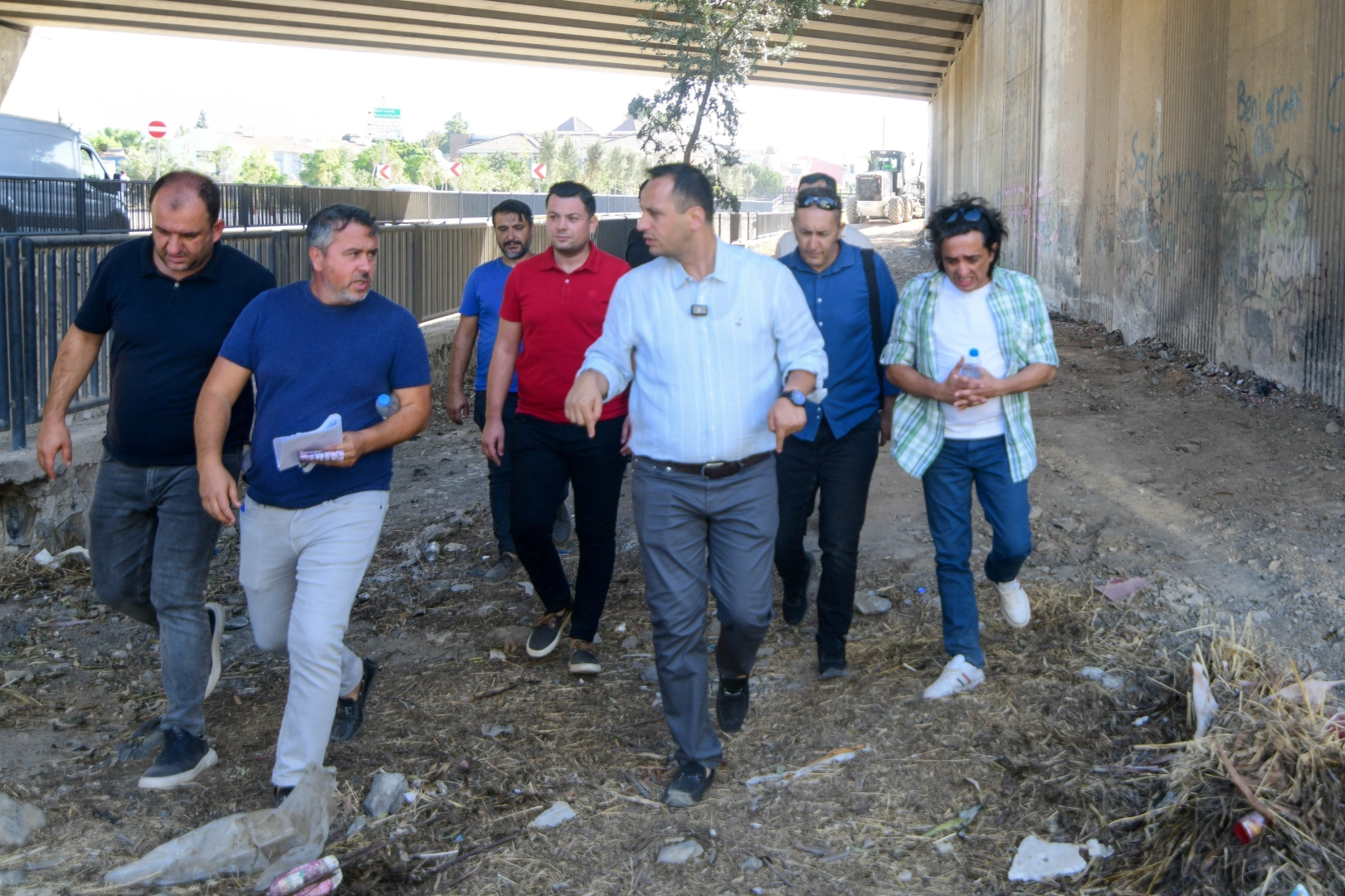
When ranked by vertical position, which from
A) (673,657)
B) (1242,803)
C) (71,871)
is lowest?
(71,871)

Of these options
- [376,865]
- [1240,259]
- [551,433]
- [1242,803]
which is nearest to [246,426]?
[551,433]

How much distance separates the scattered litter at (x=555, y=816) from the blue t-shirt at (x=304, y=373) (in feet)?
3.87

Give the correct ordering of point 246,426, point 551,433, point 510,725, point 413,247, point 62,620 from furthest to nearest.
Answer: point 413,247, point 62,620, point 551,433, point 510,725, point 246,426

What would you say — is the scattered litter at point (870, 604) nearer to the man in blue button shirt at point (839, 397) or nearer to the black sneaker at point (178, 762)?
the man in blue button shirt at point (839, 397)

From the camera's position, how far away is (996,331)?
14.2ft

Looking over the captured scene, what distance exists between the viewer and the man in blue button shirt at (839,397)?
4547 mm

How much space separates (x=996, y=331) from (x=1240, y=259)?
7.25 meters

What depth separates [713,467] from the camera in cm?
371

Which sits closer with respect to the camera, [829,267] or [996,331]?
[996,331]

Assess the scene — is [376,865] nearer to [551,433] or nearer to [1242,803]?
[551,433]

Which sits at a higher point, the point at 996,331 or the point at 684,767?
the point at 996,331

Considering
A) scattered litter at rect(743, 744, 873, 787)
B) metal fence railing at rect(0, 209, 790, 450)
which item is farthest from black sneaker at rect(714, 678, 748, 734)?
metal fence railing at rect(0, 209, 790, 450)

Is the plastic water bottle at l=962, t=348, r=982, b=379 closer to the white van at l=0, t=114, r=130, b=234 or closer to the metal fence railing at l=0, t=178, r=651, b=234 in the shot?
the metal fence railing at l=0, t=178, r=651, b=234

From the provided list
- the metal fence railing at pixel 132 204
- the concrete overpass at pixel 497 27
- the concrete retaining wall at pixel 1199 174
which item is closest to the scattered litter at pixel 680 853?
the metal fence railing at pixel 132 204
